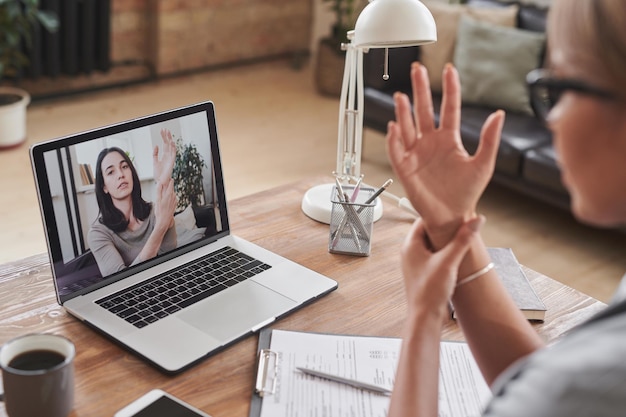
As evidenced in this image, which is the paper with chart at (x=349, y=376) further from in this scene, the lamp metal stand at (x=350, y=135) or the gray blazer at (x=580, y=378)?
the lamp metal stand at (x=350, y=135)

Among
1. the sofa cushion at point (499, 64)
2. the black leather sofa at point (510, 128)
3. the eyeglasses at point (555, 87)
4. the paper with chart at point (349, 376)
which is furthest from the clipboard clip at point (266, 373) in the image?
the sofa cushion at point (499, 64)

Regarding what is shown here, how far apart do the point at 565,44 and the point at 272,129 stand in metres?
3.40

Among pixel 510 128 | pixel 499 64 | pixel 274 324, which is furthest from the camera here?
pixel 499 64

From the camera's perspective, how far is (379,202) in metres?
1.76

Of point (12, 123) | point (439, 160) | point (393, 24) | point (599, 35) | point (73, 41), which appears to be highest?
point (599, 35)

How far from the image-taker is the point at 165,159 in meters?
1.39

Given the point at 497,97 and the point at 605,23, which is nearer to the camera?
the point at 605,23

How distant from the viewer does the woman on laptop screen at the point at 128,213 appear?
4.30ft

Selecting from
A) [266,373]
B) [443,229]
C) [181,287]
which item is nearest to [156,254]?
[181,287]

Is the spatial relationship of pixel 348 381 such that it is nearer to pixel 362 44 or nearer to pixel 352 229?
pixel 352 229

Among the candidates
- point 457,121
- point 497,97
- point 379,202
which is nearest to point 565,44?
point 457,121

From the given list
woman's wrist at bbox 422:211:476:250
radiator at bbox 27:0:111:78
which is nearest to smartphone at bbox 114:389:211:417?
woman's wrist at bbox 422:211:476:250

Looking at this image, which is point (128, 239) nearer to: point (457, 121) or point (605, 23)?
point (457, 121)

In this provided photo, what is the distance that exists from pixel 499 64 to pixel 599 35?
277 centimetres
